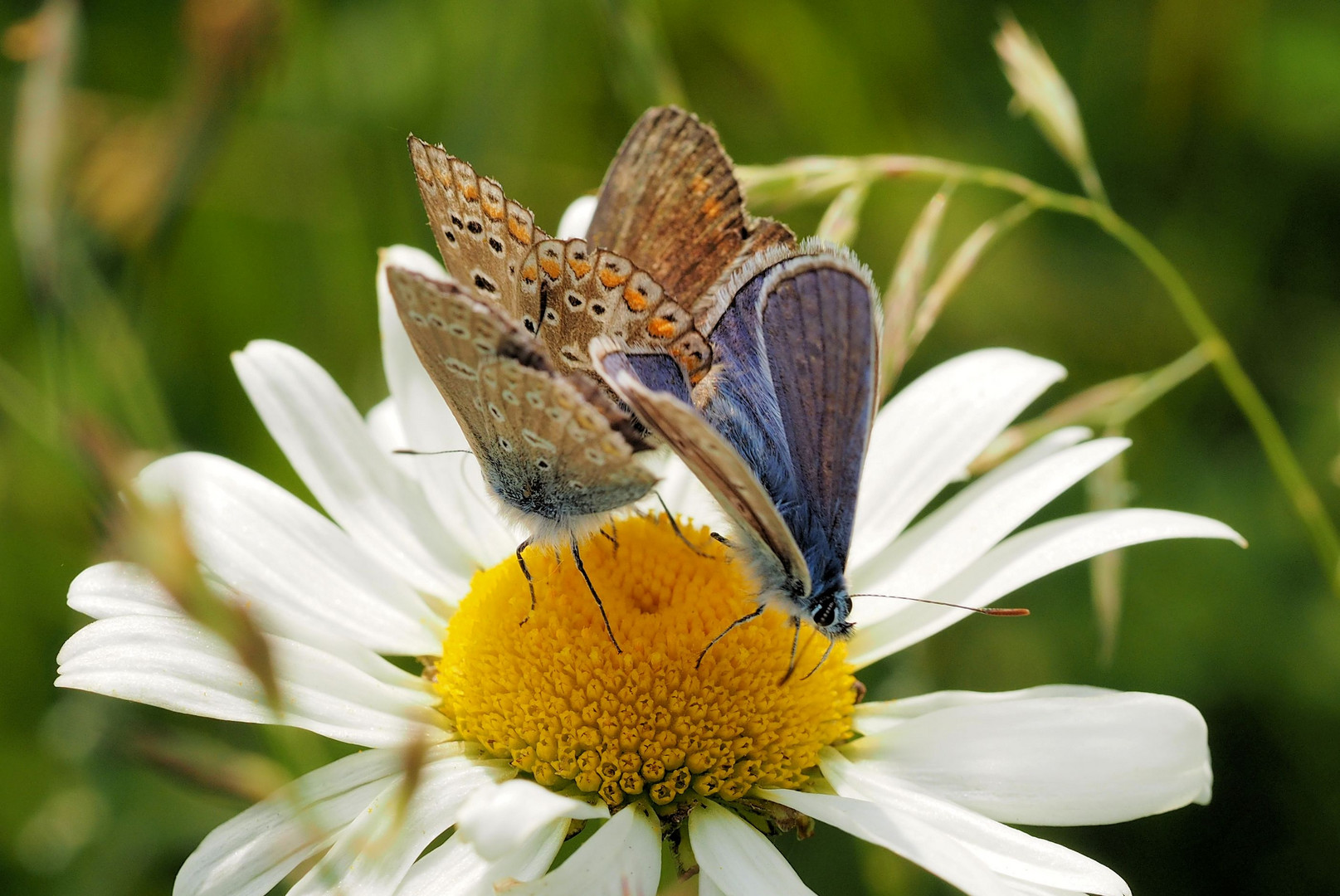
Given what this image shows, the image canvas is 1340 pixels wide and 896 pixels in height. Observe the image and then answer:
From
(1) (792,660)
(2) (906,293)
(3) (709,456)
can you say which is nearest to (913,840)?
(1) (792,660)

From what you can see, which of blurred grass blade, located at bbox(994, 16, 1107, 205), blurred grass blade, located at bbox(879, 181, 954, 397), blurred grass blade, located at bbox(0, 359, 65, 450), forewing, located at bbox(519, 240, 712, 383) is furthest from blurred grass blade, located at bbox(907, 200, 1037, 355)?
blurred grass blade, located at bbox(0, 359, 65, 450)

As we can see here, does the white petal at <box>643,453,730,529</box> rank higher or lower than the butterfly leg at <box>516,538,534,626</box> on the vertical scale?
lower

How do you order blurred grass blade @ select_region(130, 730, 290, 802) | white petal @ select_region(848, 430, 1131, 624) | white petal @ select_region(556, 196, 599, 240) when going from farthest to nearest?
1. white petal @ select_region(556, 196, 599, 240)
2. white petal @ select_region(848, 430, 1131, 624)
3. blurred grass blade @ select_region(130, 730, 290, 802)

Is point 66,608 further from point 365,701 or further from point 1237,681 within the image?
point 1237,681

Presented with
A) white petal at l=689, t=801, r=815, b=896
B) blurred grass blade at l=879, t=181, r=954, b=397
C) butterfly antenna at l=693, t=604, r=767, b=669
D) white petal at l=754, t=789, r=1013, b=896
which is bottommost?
white petal at l=689, t=801, r=815, b=896

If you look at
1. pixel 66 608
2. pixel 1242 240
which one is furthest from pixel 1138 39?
pixel 66 608

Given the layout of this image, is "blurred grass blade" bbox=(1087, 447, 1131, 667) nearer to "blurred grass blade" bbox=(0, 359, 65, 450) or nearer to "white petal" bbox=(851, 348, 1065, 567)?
"white petal" bbox=(851, 348, 1065, 567)

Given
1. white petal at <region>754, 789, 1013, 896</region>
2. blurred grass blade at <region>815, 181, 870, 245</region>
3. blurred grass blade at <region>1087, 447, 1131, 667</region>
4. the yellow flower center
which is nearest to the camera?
white petal at <region>754, 789, 1013, 896</region>
